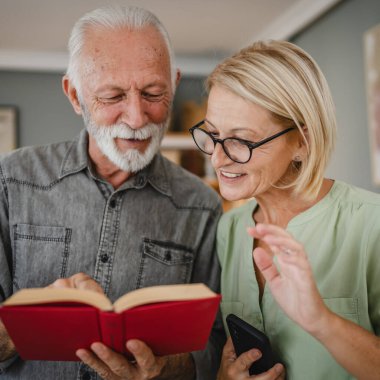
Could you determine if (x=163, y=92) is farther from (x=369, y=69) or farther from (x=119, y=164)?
(x=369, y=69)

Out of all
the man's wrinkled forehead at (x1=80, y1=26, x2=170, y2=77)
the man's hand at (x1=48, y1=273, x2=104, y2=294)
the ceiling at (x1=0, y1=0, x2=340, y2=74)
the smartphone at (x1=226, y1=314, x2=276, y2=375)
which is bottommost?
the smartphone at (x1=226, y1=314, x2=276, y2=375)

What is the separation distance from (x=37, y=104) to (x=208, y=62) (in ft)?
7.50

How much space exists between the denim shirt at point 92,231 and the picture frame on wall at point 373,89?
2.09 meters

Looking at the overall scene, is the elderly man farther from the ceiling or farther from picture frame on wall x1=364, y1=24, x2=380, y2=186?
the ceiling

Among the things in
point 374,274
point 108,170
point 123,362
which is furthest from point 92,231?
point 374,274

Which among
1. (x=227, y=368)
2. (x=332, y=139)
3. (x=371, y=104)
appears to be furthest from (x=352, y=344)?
(x=371, y=104)

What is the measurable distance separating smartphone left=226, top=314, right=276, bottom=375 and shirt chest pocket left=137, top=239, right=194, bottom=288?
0.31 meters

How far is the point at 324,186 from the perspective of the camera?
4.22 feet

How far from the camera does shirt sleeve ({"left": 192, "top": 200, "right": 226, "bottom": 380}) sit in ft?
4.71

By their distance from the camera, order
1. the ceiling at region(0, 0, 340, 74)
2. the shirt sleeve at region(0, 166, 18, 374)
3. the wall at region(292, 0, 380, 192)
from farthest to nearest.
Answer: the ceiling at region(0, 0, 340, 74) < the wall at region(292, 0, 380, 192) < the shirt sleeve at region(0, 166, 18, 374)

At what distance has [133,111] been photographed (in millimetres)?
1383

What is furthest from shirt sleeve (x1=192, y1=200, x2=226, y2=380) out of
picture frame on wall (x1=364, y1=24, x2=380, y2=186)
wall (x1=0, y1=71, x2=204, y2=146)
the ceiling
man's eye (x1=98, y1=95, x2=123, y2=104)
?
wall (x1=0, y1=71, x2=204, y2=146)

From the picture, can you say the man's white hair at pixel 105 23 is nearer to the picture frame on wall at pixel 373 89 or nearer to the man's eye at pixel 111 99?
the man's eye at pixel 111 99

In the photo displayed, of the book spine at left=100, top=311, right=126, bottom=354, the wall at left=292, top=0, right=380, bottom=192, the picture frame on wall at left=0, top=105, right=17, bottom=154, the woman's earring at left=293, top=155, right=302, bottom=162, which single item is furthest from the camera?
the picture frame on wall at left=0, top=105, right=17, bottom=154
